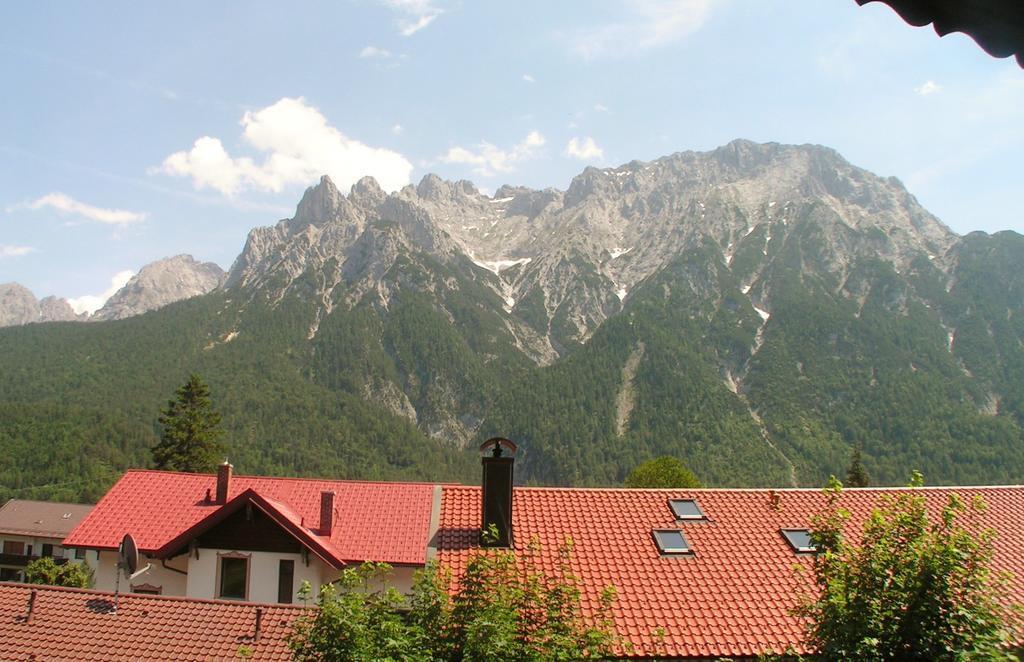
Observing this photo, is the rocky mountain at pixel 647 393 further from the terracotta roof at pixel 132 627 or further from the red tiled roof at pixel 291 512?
the terracotta roof at pixel 132 627

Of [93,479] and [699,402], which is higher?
[699,402]

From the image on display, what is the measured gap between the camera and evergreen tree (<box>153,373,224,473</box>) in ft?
192

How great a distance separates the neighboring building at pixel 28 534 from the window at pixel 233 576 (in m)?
50.2

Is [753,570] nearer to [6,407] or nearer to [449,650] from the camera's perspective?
[449,650]

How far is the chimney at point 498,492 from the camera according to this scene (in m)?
17.5

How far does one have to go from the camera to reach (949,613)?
7.72m

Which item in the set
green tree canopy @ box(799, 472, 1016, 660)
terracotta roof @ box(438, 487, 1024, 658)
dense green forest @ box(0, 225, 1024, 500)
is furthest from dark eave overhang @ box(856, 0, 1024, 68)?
dense green forest @ box(0, 225, 1024, 500)

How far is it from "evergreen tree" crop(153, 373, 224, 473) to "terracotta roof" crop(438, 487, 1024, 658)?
145ft

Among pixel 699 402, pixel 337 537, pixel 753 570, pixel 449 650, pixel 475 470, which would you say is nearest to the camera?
pixel 449 650

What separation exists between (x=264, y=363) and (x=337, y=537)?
16205 cm

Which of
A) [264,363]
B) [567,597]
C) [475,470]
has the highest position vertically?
[264,363]

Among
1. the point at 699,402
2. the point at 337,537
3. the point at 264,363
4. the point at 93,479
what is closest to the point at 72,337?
the point at 264,363

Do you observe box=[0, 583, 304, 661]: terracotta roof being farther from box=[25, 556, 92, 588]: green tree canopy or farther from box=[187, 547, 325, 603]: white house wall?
box=[25, 556, 92, 588]: green tree canopy

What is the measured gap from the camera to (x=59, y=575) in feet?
105
